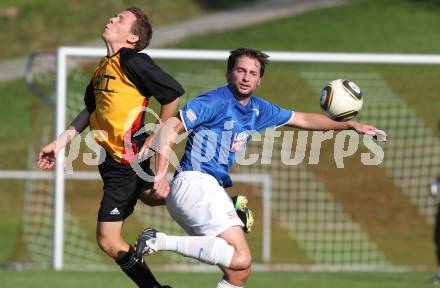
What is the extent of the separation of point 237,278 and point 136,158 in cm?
127

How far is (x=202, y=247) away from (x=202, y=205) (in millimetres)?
282

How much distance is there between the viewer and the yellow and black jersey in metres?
8.04

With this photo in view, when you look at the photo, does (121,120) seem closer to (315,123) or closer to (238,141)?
(238,141)

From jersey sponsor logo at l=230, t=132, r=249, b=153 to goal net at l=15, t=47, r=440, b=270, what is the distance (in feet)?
18.7

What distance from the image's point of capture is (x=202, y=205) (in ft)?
24.7

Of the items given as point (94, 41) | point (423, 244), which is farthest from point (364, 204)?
point (94, 41)

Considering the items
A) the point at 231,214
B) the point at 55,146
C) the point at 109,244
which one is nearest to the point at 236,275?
the point at 231,214

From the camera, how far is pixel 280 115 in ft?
27.0

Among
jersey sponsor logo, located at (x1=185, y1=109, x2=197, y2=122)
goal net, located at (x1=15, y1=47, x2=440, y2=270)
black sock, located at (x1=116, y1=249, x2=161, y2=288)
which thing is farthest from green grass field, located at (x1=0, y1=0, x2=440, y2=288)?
jersey sponsor logo, located at (x1=185, y1=109, x2=197, y2=122)

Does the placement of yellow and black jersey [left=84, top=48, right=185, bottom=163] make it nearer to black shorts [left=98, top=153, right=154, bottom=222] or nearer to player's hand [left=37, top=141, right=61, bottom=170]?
black shorts [left=98, top=153, right=154, bottom=222]

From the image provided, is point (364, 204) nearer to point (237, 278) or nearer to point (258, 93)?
point (258, 93)

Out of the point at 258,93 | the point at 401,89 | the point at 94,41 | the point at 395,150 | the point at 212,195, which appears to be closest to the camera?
the point at 212,195

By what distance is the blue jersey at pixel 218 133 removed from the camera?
7.72 metres

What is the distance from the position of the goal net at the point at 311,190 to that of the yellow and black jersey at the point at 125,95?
17.6 feet
